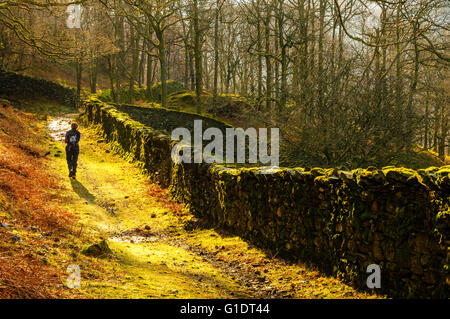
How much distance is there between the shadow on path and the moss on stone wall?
390cm

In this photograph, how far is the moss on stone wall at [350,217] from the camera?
423 cm

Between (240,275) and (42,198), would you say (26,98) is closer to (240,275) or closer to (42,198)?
(42,198)

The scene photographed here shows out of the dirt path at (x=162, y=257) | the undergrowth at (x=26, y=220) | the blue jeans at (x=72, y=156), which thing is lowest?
the dirt path at (x=162, y=257)

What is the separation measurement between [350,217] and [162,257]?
3.67 m

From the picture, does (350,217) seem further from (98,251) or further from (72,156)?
(72,156)

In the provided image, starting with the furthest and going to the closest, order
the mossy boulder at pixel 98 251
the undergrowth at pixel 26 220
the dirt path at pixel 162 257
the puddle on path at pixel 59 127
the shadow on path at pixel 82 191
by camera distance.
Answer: the puddle on path at pixel 59 127
the shadow on path at pixel 82 191
the mossy boulder at pixel 98 251
the dirt path at pixel 162 257
the undergrowth at pixel 26 220

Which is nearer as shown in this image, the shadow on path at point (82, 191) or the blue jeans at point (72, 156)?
the shadow on path at point (82, 191)

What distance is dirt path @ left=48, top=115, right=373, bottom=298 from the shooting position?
515 cm

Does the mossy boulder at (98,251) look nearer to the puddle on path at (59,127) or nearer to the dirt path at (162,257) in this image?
the dirt path at (162,257)

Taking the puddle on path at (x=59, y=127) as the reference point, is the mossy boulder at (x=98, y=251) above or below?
below

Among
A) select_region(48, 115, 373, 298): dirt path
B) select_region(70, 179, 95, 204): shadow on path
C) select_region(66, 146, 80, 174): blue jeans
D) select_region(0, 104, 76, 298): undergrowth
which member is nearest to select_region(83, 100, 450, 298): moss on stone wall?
select_region(48, 115, 373, 298): dirt path

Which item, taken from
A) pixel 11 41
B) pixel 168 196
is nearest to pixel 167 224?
pixel 168 196

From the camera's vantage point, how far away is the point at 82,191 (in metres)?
11.6

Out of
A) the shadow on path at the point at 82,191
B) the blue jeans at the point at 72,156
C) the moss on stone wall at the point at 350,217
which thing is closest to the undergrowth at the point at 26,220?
the shadow on path at the point at 82,191
